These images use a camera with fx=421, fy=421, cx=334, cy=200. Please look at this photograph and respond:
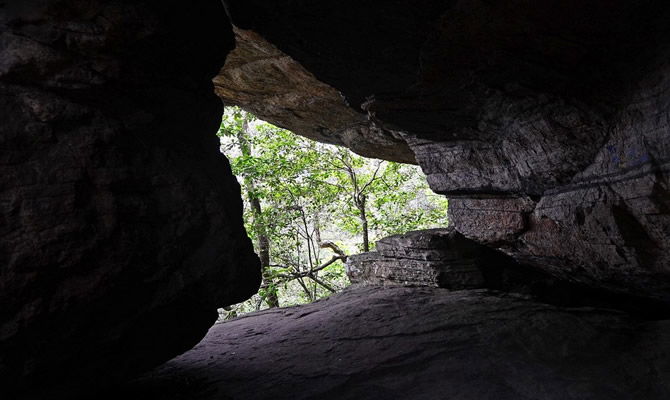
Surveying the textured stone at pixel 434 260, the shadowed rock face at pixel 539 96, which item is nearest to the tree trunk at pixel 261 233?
the textured stone at pixel 434 260

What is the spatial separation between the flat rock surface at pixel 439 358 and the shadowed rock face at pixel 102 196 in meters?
1.10

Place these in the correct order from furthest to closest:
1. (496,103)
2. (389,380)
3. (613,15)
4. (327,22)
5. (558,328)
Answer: (496,103) < (558,328) < (327,22) < (389,380) < (613,15)

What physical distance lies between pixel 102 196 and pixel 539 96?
5.37 metres

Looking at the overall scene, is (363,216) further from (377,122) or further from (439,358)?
(439,358)

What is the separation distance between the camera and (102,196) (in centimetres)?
375

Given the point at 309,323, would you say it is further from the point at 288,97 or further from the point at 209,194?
the point at 288,97

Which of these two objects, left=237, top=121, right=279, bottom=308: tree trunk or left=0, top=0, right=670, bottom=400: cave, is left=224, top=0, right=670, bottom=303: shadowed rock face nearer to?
left=0, top=0, right=670, bottom=400: cave

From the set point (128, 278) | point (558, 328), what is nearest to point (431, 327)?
point (558, 328)

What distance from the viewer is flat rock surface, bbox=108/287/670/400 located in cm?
425

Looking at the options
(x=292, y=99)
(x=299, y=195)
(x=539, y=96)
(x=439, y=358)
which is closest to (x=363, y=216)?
(x=299, y=195)

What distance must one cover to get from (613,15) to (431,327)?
4.42 meters

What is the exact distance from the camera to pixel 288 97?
10.1m

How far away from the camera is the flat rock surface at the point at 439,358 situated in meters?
4.25

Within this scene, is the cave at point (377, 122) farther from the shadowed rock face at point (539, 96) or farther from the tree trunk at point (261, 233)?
the tree trunk at point (261, 233)
